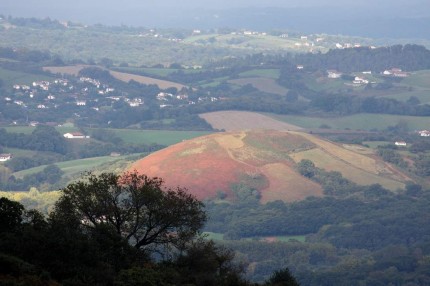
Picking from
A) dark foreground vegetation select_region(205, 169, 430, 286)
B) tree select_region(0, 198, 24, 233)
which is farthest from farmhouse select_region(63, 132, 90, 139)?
tree select_region(0, 198, 24, 233)

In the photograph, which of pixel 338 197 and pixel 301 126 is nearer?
pixel 338 197

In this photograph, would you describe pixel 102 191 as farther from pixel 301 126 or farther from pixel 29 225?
pixel 301 126

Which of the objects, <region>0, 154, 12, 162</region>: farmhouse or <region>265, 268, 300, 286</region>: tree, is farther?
<region>0, 154, 12, 162</region>: farmhouse

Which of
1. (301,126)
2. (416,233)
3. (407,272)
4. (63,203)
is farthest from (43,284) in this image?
(301,126)

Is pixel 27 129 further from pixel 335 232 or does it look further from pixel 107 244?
pixel 107 244

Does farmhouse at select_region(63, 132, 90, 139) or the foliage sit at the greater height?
the foliage

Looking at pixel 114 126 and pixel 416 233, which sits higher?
pixel 416 233

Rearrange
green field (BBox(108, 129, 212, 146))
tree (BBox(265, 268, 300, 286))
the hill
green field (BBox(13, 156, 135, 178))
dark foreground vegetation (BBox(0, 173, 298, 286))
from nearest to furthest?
dark foreground vegetation (BBox(0, 173, 298, 286)) → tree (BBox(265, 268, 300, 286)) → the hill → green field (BBox(13, 156, 135, 178)) → green field (BBox(108, 129, 212, 146))

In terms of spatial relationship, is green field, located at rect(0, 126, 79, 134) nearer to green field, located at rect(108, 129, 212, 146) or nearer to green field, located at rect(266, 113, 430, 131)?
green field, located at rect(108, 129, 212, 146)
